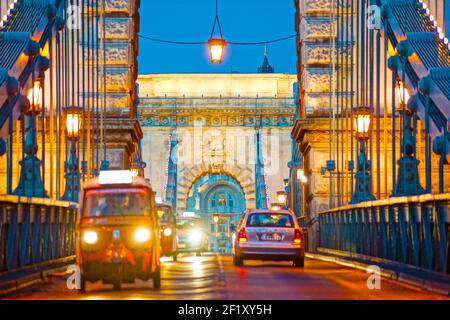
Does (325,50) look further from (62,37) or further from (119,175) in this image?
(119,175)

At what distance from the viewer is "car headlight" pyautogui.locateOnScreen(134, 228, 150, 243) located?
704 inches

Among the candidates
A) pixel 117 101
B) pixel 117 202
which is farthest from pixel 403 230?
pixel 117 101

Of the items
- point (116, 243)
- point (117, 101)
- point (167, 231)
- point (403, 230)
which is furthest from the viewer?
point (117, 101)

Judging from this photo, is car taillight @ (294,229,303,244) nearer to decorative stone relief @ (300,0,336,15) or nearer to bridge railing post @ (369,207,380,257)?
bridge railing post @ (369,207,380,257)

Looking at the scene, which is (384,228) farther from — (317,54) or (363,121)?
(317,54)

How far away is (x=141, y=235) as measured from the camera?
17906 millimetres

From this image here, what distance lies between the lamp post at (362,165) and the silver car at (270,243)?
3.25 m

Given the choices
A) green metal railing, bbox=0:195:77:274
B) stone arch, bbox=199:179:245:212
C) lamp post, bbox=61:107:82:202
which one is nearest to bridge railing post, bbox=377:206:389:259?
green metal railing, bbox=0:195:77:274

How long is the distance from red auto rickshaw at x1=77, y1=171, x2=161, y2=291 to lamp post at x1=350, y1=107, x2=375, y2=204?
46.6 feet

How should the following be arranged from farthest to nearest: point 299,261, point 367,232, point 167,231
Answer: point 167,231
point 299,261
point 367,232

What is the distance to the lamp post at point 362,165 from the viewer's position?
105ft

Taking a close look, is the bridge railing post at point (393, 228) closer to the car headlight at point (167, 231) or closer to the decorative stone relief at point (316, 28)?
the car headlight at point (167, 231)

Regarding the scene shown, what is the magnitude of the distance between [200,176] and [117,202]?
225ft

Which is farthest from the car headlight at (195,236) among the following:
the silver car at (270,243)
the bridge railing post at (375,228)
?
the bridge railing post at (375,228)
